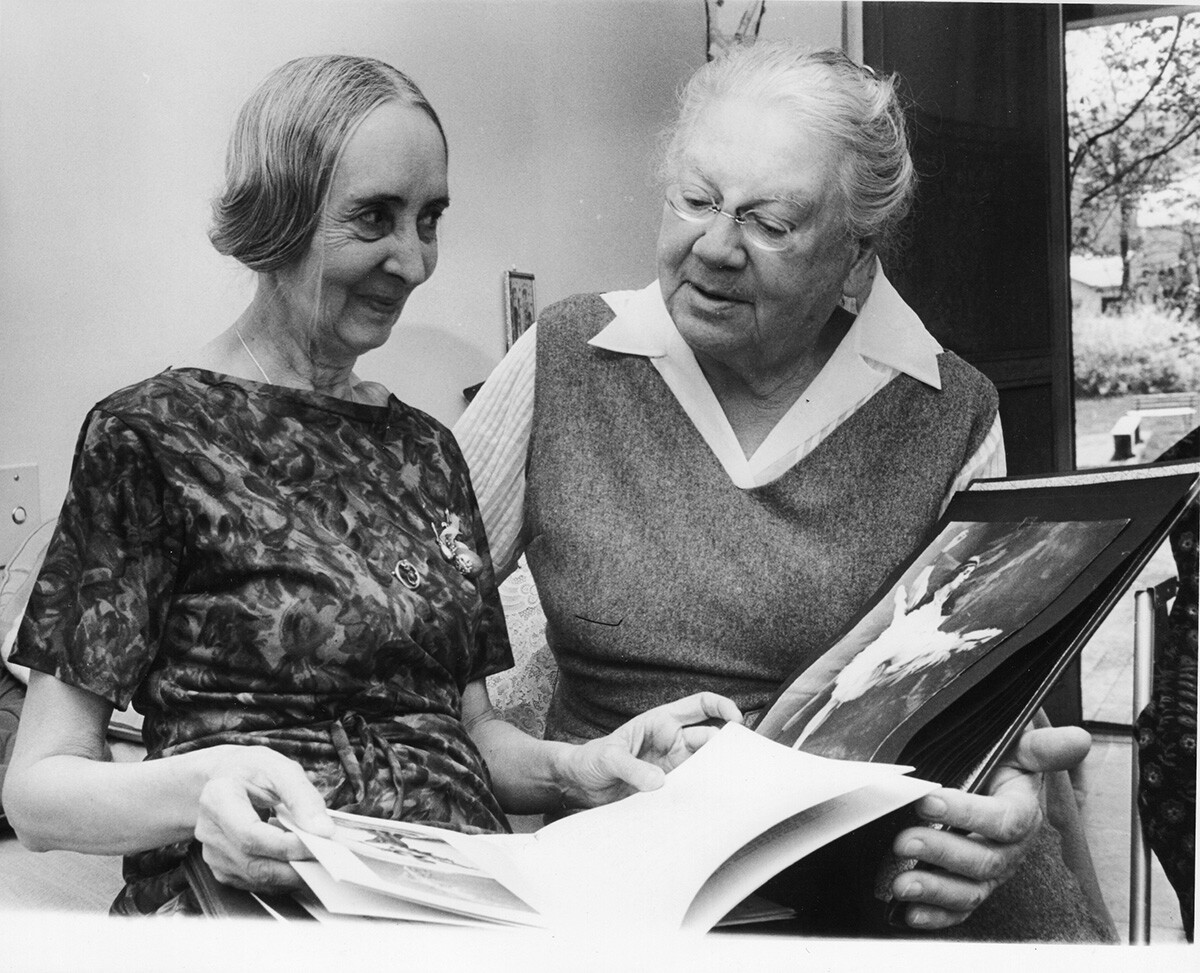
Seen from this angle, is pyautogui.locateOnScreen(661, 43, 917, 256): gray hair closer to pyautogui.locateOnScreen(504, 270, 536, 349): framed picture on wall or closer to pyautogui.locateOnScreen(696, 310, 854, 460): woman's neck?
pyautogui.locateOnScreen(696, 310, 854, 460): woman's neck

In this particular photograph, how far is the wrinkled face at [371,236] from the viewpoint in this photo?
0.90 m

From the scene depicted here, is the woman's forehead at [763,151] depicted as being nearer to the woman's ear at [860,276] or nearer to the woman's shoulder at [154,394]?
the woman's ear at [860,276]

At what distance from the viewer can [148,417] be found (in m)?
0.84

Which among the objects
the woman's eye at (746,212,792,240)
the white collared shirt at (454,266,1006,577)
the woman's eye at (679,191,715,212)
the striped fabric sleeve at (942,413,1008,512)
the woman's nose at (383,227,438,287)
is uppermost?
the woman's eye at (679,191,715,212)

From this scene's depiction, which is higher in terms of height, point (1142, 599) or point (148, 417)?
point (148, 417)

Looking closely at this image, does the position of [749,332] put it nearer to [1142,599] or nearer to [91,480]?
[1142,599]

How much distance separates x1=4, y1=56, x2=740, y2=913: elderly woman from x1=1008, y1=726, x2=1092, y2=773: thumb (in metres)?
0.24

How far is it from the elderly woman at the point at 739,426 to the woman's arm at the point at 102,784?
457 mm

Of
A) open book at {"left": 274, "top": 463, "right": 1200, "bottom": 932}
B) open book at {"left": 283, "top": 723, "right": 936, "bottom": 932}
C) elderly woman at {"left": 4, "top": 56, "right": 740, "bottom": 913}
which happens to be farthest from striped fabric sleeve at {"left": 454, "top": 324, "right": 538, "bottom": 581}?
open book at {"left": 283, "top": 723, "right": 936, "bottom": 932}

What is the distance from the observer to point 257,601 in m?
0.84

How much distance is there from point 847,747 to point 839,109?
2.00 feet

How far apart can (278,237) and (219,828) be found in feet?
1.50

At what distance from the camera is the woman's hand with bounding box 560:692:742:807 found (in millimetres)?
893

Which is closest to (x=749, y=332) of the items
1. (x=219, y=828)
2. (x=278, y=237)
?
(x=278, y=237)
